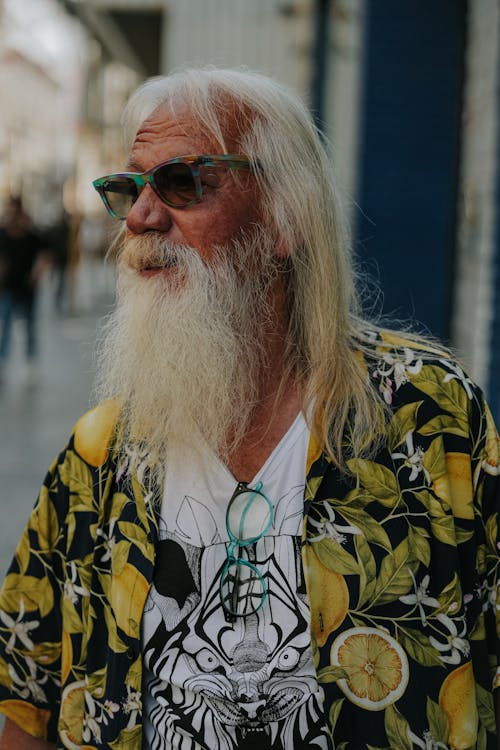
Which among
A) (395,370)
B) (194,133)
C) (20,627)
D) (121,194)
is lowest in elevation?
(20,627)

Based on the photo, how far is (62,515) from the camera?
76.2 inches

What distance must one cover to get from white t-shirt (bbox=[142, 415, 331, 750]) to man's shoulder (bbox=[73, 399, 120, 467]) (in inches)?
5.7

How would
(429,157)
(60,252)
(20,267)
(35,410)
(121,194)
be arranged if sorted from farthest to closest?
(60,252)
(20,267)
(35,410)
(429,157)
(121,194)

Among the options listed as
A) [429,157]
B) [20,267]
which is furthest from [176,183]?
[20,267]

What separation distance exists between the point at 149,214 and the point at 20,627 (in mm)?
811

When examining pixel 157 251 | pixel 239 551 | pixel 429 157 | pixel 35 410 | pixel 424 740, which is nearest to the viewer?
pixel 424 740

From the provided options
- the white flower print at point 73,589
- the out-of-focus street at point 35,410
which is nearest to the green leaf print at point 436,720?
the white flower print at point 73,589

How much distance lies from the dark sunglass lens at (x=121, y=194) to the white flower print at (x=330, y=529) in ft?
2.37

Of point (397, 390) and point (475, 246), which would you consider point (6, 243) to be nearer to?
point (475, 246)

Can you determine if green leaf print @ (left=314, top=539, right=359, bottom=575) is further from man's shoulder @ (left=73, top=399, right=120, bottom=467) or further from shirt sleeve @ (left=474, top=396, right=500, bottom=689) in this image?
man's shoulder @ (left=73, top=399, right=120, bottom=467)

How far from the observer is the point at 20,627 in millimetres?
1926

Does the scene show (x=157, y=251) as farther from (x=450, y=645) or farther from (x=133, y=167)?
(x=450, y=645)

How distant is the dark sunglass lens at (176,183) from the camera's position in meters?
1.88

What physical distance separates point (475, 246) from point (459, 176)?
2.78 ft
